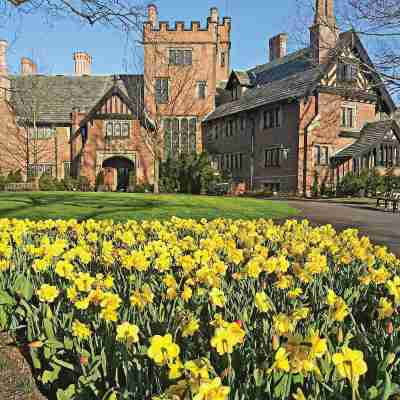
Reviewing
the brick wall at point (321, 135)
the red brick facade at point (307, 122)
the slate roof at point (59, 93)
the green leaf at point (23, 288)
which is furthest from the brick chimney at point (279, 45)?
the green leaf at point (23, 288)

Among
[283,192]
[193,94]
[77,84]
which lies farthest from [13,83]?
[283,192]

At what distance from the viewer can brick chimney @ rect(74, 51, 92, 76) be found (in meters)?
42.9

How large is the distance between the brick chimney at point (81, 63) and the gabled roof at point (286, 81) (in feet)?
51.9

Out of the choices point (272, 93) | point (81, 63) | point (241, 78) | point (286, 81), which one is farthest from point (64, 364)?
point (81, 63)

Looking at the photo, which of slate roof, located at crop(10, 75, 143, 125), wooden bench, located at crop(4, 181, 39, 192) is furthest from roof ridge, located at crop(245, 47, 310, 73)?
wooden bench, located at crop(4, 181, 39, 192)

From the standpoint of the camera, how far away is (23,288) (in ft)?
9.13

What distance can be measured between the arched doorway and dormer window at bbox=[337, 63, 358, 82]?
17965 millimetres

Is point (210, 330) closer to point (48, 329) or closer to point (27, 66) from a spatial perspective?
point (48, 329)

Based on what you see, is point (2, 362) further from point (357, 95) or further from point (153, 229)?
point (357, 95)

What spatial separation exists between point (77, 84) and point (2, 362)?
39.1 metres

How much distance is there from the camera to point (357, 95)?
29.7m

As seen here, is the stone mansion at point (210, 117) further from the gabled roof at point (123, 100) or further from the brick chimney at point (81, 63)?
the brick chimney at point (81, 63)

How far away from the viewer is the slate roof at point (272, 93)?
27622 mm

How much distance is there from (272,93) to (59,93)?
1982cm
